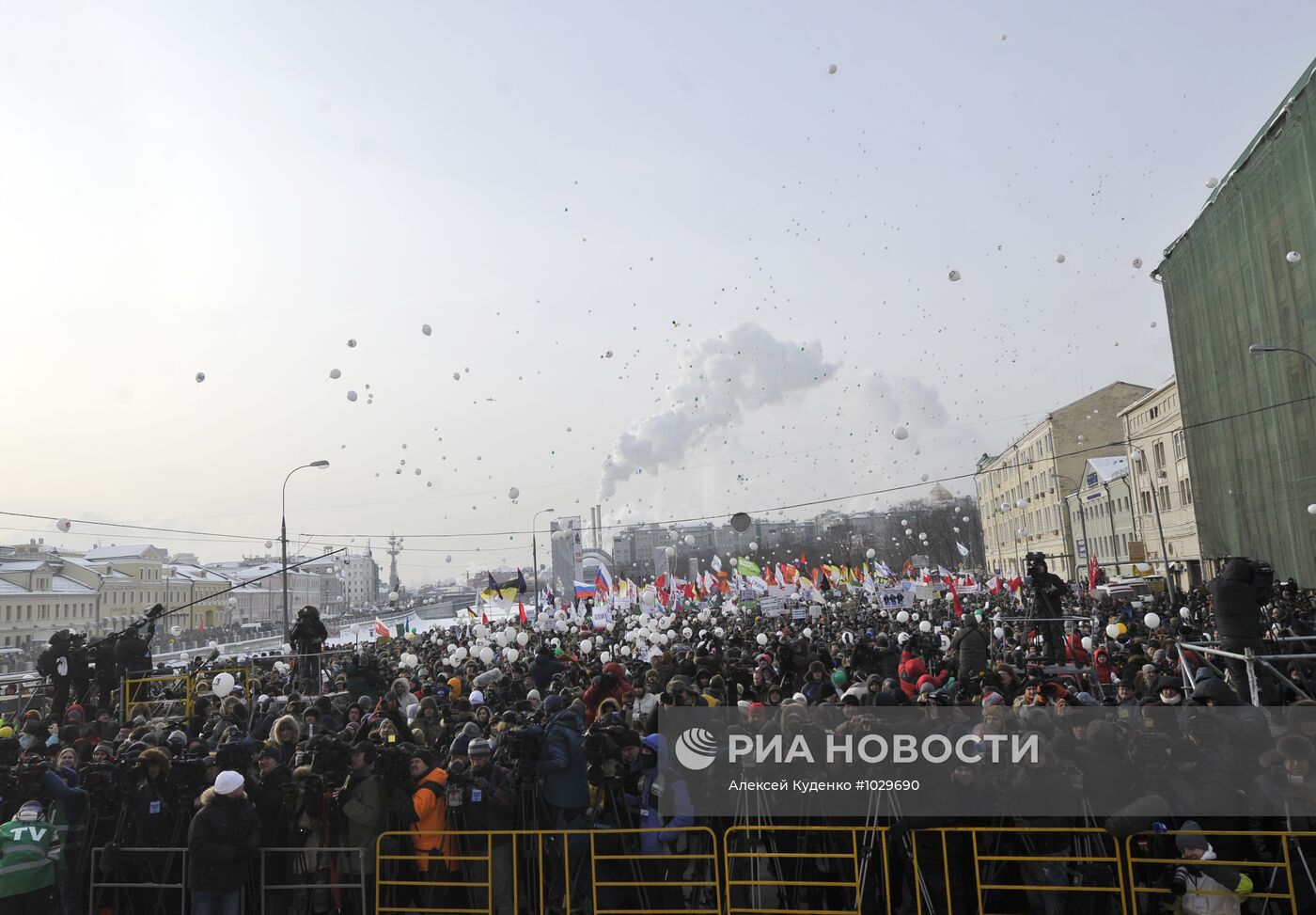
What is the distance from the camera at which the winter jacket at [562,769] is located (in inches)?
296

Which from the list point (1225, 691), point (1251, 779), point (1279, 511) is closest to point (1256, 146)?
point (1279, 511)

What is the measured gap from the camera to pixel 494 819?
734cm

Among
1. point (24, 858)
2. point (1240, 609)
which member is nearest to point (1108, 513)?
point (1240, 609)

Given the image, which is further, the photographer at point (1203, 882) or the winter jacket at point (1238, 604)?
the winter jacket at point (1238, 604)

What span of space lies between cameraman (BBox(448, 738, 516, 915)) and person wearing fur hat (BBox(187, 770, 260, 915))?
1540mm

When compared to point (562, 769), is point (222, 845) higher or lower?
lower

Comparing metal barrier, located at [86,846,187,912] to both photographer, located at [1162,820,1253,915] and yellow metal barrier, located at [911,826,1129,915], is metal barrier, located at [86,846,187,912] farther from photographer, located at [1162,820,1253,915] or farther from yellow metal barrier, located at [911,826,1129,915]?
photographer, located at [1162,820,1253,915]

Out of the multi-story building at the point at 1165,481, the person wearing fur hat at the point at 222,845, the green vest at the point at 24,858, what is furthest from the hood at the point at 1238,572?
the multi-story building at the point at 1165,481

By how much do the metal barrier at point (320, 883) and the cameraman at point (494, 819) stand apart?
840 mm

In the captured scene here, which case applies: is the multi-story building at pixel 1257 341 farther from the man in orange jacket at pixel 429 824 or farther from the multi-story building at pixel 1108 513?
the multi-story building at pixel 1108 513

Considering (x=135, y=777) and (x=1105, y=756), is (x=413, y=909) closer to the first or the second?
(x=135, y=777)

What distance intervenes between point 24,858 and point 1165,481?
57.3 meters

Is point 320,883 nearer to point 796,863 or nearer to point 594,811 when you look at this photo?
point 594,811

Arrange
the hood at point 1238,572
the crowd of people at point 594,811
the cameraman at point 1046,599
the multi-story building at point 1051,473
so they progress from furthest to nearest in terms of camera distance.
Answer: the multi-story building at point 1051,473 → the cameraman at point 1046,599 → the hood at point 1238,572 → the crowd of people at point 594,811
